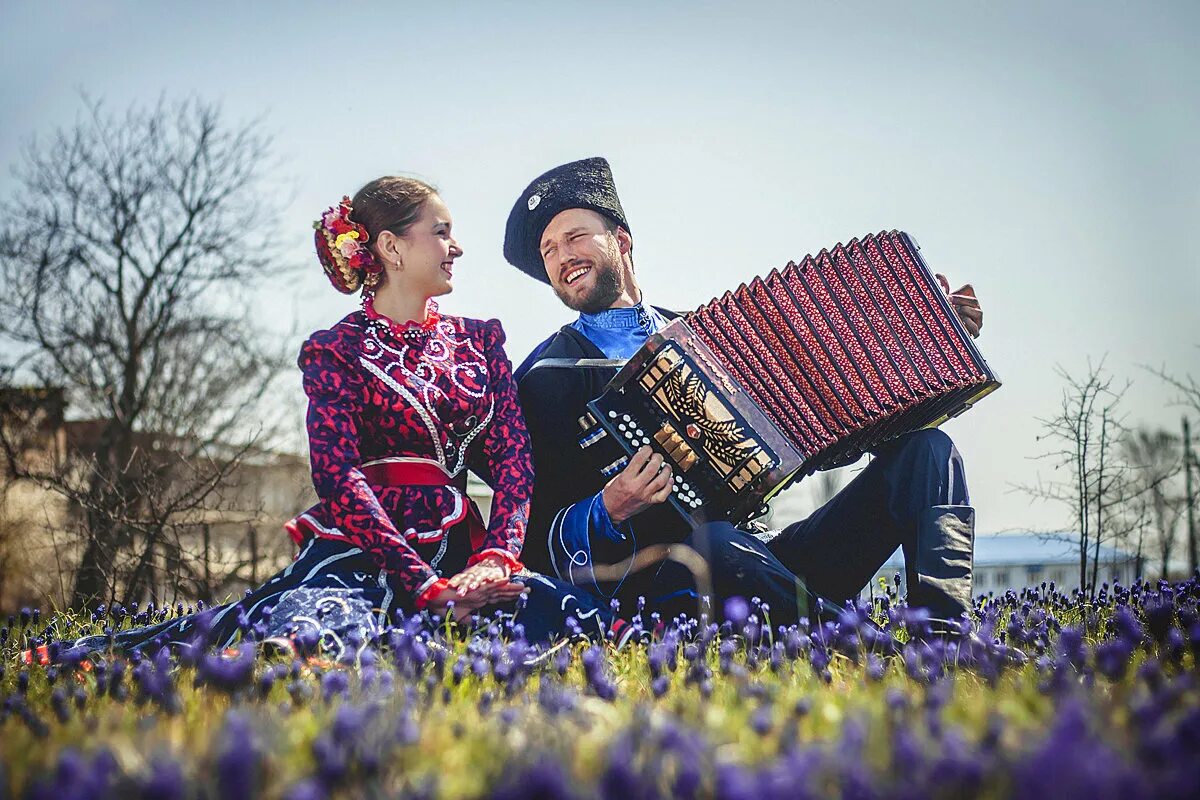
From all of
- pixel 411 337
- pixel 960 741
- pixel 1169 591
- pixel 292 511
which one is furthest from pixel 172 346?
pixel 960 741

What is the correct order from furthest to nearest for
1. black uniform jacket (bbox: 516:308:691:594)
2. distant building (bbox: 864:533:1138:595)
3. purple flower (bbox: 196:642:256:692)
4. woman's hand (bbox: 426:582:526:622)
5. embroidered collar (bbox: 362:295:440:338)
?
1. distant building (bbox: 864:533:1138:595)
2. black uniform jacket (bbox: 516:308:691:594)
3. embroidered collar (bbox: 362:295:440:338)
4. woman's hand (bbox: 426:582:526:622)
5. purple flower (bbox: 196:642:256:692)

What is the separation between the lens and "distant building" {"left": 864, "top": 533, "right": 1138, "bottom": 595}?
6629 millimetres

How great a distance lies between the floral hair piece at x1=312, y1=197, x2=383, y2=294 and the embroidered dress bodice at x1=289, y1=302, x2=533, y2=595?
13cm

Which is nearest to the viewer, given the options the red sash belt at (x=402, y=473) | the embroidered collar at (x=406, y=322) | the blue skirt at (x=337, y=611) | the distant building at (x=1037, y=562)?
the blue skirt at (x=337, y=611)

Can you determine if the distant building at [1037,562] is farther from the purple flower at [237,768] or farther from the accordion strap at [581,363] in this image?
the purple flower at [237,768]

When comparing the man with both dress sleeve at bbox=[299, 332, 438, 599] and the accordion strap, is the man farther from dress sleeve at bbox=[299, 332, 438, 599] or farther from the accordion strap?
dress sleeve at bbox=[299, 332, 438, 599]

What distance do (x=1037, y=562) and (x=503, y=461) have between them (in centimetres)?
539

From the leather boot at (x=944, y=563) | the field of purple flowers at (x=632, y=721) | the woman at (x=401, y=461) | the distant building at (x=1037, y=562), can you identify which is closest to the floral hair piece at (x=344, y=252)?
the woman at (x=401, y=461)

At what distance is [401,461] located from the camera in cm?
367

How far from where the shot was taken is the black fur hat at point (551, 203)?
4348 mm

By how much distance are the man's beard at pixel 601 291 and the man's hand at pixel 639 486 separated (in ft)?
2.81

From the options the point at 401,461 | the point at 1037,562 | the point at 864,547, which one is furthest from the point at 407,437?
the point at 1037,562

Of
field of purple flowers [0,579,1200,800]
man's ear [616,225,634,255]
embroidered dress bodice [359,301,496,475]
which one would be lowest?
field of purple flowers [0,579,1200,800]

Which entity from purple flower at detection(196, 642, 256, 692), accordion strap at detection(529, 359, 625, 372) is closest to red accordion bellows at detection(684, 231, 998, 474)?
accordion strap at detection(529, 359, 625, 372)
